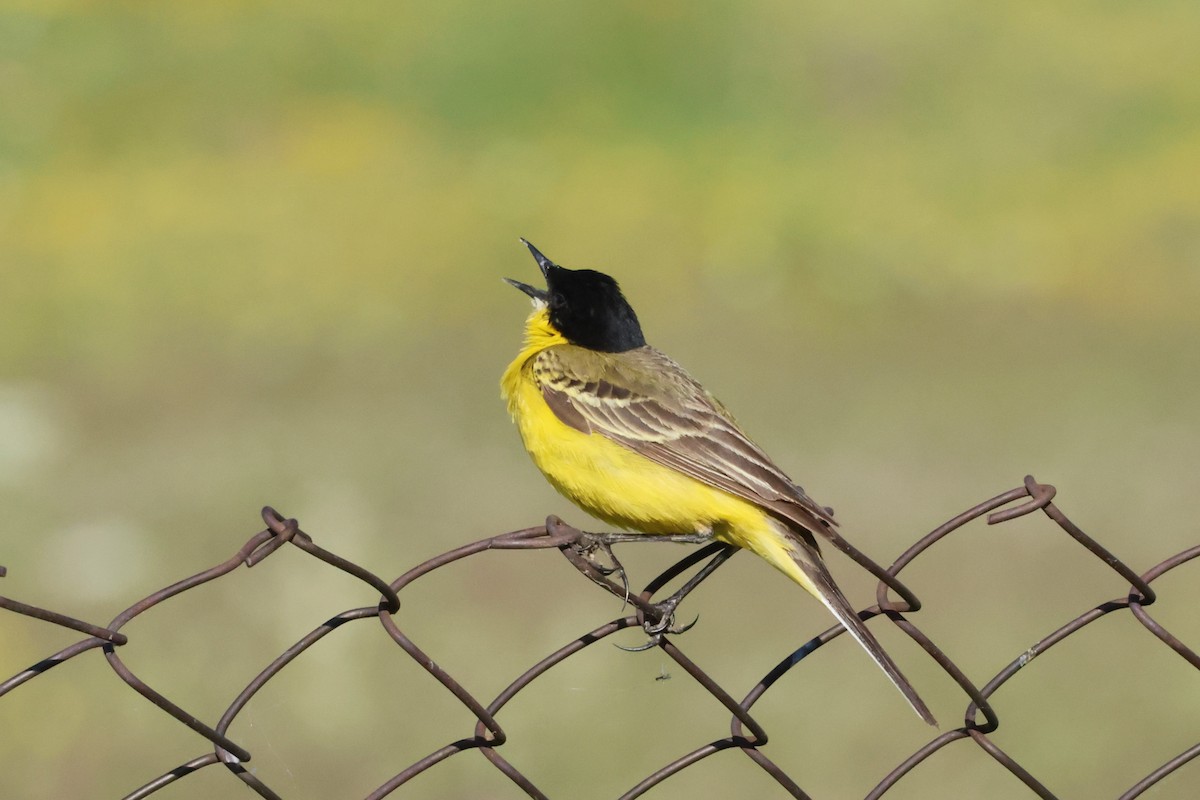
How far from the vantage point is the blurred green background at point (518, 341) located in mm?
7734

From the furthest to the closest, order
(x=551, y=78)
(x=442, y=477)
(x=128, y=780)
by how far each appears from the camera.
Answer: (x=551, y=78) < (x=442, y=477) < (x=128, y=780)

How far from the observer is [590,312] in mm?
6344

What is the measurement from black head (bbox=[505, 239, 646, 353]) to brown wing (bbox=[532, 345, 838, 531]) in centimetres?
19

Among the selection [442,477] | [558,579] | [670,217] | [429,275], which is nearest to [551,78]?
[670,217]

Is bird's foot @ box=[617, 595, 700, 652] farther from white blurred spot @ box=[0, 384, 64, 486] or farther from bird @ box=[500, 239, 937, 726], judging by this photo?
white blurred spot @ box=[0, 384, 64, 486]

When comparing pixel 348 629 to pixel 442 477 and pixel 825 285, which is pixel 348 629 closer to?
pixel 442 477

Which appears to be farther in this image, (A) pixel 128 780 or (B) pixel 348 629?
(B) pixel 348 629

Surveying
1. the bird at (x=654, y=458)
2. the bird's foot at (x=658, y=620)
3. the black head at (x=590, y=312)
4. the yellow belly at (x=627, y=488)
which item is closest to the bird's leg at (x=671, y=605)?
the bird's foot at (x=658, y=620)

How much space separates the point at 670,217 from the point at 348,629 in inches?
242

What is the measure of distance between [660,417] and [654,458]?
222 mm

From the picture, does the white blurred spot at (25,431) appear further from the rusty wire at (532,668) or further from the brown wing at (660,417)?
the rusty wire at (532,668)

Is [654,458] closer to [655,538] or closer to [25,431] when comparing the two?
[655,538]

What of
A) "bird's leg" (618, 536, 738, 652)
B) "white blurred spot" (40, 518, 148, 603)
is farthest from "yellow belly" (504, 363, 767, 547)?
"white blurred spot" (40, 518, 148, 603)

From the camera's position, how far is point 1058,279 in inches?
505
